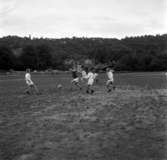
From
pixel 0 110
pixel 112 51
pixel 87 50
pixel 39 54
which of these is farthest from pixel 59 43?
pixel 0 110

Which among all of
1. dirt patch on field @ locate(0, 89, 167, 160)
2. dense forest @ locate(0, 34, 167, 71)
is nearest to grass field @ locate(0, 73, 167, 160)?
dirt patch on field @ locate(0, 89, 167, 160)

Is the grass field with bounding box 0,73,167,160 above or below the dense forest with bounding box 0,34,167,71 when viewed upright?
below

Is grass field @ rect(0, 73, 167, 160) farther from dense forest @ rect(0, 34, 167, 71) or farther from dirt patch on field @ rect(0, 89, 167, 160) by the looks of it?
dense forest @ rect(0, 34, 167, 71)

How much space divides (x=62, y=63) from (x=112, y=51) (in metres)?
26.2

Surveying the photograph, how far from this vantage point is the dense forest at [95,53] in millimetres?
103125

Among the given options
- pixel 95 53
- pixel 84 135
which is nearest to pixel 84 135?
pixel 84 135

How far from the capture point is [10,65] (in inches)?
3863

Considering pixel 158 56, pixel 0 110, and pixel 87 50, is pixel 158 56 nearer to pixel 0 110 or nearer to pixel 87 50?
pixel 87 50

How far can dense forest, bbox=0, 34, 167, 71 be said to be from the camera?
103m

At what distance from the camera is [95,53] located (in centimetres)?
14612

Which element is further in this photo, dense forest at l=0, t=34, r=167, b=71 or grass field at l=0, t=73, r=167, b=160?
dense forest at l=0, t=34, r=167, b=71

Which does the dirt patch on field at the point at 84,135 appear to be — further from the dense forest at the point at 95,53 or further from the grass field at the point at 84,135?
the dense forest at the point at 95,53

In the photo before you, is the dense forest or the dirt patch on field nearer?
the dirt patch on field

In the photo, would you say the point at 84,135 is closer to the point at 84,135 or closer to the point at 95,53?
the point at 84,135
